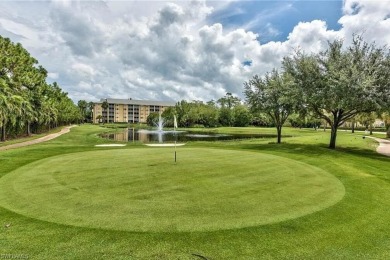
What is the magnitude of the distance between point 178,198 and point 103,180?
373 centimetres

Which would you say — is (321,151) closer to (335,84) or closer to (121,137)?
(335,84)

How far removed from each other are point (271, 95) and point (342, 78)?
8.15 meters

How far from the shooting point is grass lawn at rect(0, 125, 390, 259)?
5832 millimetres

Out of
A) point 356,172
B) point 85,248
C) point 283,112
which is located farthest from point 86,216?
point 283,112

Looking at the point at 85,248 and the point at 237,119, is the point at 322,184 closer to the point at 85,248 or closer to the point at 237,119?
the point at 85,248

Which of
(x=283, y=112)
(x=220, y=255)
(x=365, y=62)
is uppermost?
(x=365, y=62)

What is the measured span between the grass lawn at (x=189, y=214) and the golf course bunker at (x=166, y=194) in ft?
0.10

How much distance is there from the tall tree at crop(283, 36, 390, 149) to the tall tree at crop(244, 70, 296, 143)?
178cm

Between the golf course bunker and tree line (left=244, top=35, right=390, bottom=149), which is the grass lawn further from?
tree line (left=244, top=35, right=390, bottom=149)

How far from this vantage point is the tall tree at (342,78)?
71.7 ft

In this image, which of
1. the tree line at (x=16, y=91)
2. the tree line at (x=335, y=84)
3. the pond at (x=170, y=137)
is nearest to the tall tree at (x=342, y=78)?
the tree line at (x=335, y=84)

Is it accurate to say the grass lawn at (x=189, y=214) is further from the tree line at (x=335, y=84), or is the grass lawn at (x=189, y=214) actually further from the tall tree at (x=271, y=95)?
the tall tree at (x=271, y=95)

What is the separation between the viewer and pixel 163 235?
20.4 feet

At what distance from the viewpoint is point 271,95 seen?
2930 cm
